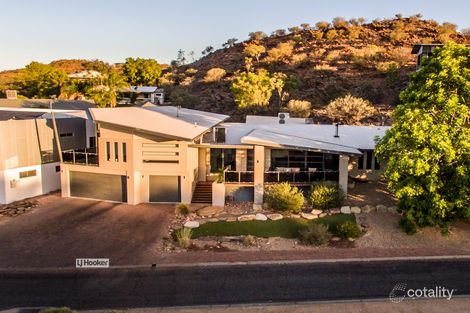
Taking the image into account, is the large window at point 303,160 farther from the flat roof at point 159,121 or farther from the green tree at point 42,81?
the green tree at point 42,81

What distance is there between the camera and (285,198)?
77.1 feet

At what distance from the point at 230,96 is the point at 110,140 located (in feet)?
123

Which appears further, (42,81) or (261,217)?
(42,81)

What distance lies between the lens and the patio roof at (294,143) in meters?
24.6

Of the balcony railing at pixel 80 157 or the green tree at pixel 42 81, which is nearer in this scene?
the balcony railing at pixel 80 157

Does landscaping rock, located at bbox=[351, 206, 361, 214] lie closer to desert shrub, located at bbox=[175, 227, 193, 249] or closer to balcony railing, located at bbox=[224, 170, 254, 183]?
balcony railing, located at bbox=[224, 170, 254, 183]

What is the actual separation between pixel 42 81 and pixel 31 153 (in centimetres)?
4206

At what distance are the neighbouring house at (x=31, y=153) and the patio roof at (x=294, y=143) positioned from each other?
14346 mm

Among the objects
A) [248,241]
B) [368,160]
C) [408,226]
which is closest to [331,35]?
[368,160]

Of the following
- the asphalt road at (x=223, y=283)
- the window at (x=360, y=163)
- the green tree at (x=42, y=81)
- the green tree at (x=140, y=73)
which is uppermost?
the green tree at (x=140, y=73)

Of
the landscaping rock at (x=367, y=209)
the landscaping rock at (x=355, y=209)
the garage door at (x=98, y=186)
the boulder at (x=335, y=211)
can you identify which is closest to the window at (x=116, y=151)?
the garage door at (x=98, y=186)

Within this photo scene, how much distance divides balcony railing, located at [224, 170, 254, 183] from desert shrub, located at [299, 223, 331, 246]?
23.7ft

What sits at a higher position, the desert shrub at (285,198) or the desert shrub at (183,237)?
the desert shrub at (285,198)

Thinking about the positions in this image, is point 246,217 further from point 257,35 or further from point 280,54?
point 257,35
